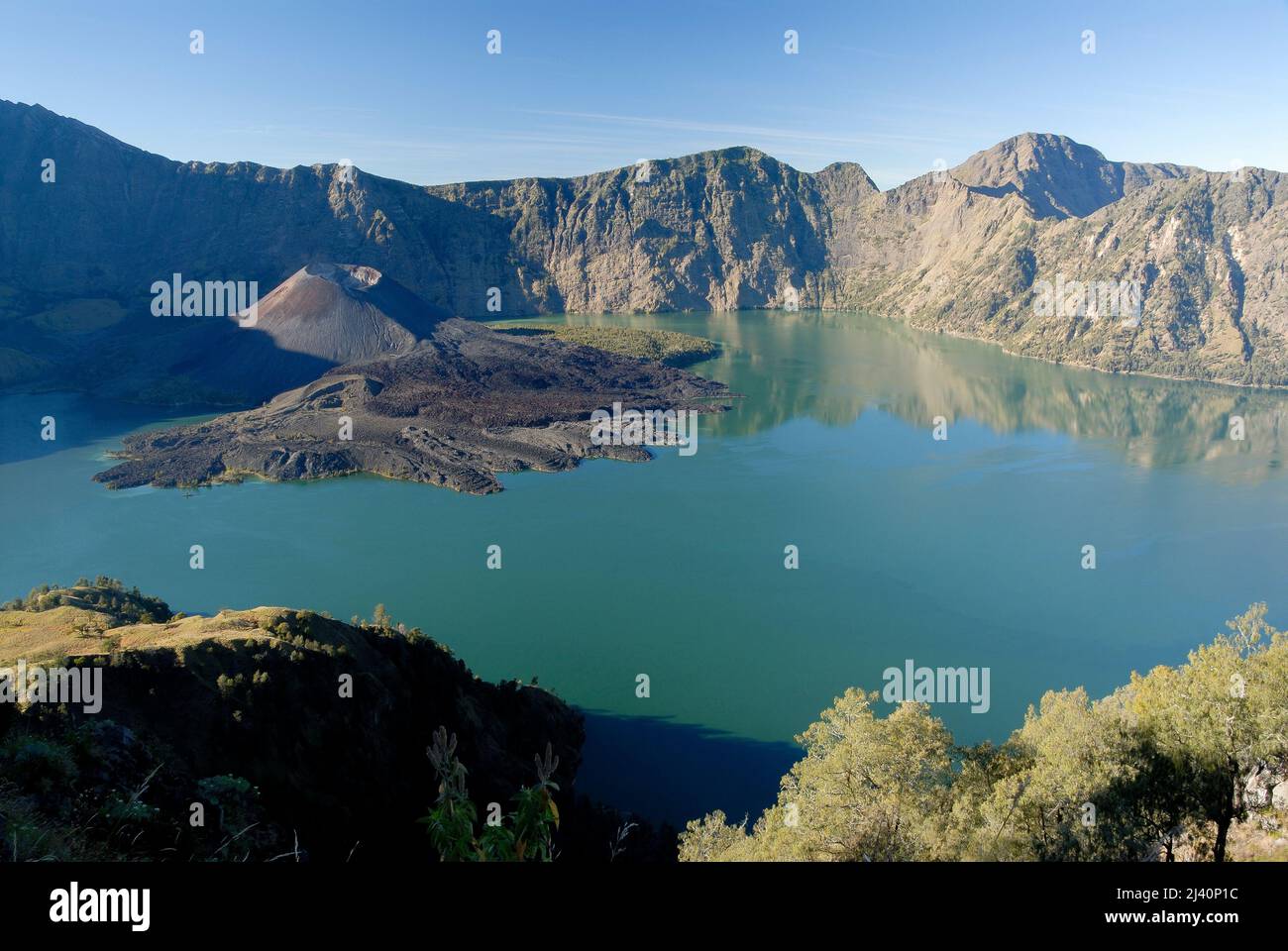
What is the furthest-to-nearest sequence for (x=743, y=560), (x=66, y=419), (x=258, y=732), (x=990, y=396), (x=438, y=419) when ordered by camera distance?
(x=990, y=396) → (x=66, y=419) → (x=438, y=419) → (x=743, y=560) → (x=258, y=732)

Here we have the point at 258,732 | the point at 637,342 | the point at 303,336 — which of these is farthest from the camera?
the point at 637,342

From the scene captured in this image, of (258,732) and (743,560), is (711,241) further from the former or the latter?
(258,732)

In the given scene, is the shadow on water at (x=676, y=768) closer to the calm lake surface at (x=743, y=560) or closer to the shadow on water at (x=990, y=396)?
the calm lake surface at (x=743, y=560)

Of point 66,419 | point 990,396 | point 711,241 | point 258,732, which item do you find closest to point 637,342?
point 990,396

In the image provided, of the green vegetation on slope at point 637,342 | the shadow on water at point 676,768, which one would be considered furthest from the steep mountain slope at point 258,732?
the green vegetation on slope at point 637,342

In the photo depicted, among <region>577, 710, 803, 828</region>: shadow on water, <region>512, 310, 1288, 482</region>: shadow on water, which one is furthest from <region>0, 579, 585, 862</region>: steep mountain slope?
<region>512, 310, 1288, 482</region>: shadow on water

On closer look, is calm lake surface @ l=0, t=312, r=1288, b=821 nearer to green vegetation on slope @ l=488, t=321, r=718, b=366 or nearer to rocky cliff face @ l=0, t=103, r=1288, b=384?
green vegetation on slope @ l=488, t=321, r=718, b=366

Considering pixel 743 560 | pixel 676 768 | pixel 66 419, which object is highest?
pixel 66 419
